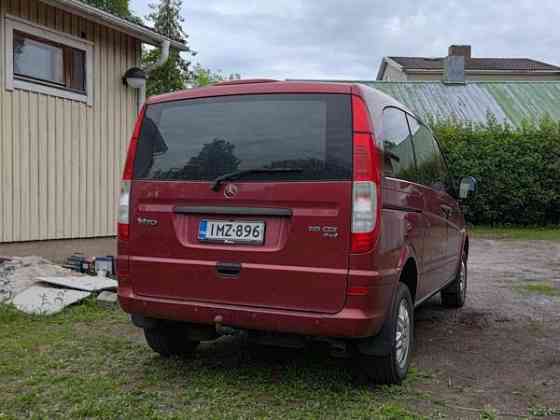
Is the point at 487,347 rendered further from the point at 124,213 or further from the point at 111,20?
the point at 111,20

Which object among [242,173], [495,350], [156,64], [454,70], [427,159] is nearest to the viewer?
[242,173]

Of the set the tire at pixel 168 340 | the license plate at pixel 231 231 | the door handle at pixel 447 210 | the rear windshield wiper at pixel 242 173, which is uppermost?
the rear windshield wiper at pixel 242 173

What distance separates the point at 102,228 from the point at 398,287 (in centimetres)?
575

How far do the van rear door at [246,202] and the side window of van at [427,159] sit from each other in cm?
127

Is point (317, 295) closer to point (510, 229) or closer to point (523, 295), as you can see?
point (523, 295)

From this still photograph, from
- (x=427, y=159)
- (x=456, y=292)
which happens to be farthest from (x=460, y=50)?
(x=427, y=159)

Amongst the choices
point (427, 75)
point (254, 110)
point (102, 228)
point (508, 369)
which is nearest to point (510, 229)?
point (102, 228)

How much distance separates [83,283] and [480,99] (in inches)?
811

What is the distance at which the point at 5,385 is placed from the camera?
362 cm

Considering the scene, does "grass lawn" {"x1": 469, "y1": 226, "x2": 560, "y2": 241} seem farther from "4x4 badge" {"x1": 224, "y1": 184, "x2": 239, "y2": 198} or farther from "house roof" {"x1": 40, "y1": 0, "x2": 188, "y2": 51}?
"4x4 badge" {"x1": 224, "y1": 184, "x2": 239, "y2": 198}

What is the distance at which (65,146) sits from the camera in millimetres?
7785

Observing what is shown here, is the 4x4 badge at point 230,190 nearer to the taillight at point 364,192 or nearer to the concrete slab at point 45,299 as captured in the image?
the taillight at point 364,192

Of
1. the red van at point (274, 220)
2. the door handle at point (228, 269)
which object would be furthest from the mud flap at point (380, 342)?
the door handle at point (228, 269)

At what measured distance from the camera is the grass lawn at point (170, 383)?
10.7 ft
